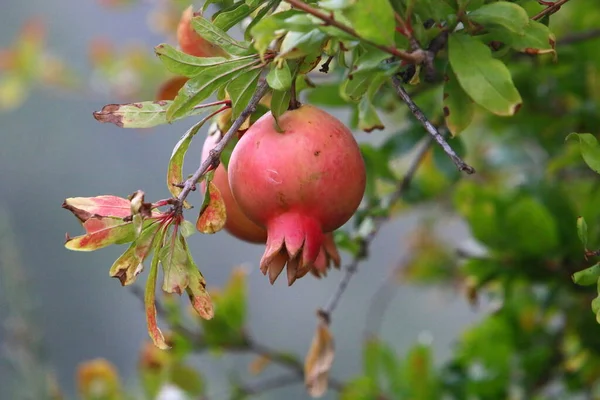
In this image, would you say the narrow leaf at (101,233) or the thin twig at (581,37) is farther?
the thin twig at (581,37)

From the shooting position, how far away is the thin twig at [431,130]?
0.44 m

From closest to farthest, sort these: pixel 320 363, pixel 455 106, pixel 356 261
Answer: pixel 455 106, pixel 320 363, pixel 356 261

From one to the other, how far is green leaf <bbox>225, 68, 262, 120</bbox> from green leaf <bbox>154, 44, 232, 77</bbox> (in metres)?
0.01

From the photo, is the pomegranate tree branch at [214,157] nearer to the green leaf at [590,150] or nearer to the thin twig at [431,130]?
the thin twig at [431,130]

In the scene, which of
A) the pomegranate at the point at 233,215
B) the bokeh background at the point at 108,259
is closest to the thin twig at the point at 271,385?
the pomegranate at the point at 233,215

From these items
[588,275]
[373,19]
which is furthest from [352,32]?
[588,275]

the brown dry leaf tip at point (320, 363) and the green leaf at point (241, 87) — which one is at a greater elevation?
the green leaf at point (241, 87)

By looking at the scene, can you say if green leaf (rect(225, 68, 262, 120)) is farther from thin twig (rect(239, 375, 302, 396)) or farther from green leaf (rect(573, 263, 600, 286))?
thin twig (rect(239, 375, 302, 396))

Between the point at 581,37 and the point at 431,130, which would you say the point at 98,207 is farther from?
the point at 581,37

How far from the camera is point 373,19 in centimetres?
43

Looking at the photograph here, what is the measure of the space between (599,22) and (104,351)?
2.10m

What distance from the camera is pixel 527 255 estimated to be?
3.22 ft

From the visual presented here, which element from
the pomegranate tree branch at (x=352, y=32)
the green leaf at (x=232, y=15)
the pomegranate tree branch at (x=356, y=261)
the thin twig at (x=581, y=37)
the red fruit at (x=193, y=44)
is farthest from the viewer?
the thin twig at (x=581, y=37)

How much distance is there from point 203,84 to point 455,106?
6.9 inches
